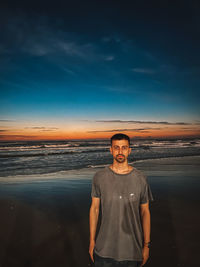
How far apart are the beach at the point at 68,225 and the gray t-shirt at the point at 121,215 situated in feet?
5.76

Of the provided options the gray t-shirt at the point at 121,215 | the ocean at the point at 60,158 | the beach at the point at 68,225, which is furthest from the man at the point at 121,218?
the ocean at the point at 60,158

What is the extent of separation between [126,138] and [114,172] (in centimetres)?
48

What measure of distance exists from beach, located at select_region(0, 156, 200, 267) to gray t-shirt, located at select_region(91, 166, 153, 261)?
1.76 metres

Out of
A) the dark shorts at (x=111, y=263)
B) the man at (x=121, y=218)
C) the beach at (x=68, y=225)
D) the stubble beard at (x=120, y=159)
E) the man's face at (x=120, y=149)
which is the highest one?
the man's face at (x=120, y=149)

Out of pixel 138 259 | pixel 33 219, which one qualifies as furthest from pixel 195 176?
pixel 138 259

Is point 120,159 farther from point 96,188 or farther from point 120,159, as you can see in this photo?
point 96,188

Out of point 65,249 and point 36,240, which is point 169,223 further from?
point 36,240

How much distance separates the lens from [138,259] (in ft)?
7.36

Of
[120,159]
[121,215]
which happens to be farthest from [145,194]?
[120,159]

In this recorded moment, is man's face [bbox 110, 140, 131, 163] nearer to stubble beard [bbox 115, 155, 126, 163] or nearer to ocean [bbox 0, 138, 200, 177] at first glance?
stubble beard [bbox 115, 155, 126, 163]

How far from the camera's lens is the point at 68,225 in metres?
4.95

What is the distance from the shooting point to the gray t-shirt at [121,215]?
7.36 ft

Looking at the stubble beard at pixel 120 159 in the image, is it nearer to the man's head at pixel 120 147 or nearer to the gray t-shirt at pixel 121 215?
the man's head at pixel 120 147

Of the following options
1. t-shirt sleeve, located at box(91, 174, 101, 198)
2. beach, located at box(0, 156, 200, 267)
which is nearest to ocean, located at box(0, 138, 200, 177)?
beach, located at box(0, 156, 200, 267)
